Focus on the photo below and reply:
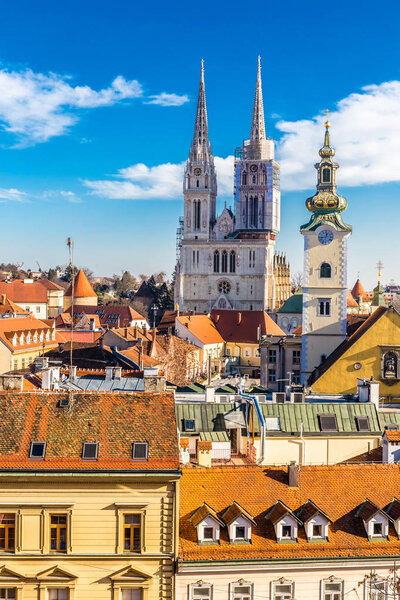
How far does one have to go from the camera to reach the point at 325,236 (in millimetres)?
49938

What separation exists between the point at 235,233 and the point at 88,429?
122133 millimetres

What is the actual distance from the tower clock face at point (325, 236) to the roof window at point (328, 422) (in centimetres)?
2188

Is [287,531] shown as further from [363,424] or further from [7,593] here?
[363,424]

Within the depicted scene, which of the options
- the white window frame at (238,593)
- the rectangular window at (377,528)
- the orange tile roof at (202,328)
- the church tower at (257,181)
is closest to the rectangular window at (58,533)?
the white window frame at (238,593)

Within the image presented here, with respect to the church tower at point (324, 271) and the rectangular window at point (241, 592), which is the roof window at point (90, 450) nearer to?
the rectangular window at point (241, 592)

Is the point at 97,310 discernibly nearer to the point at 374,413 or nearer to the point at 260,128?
the point at 260,128

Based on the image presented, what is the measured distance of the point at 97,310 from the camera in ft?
427

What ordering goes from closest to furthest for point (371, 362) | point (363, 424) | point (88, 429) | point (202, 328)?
point (88, 429)
point (363, 424)
point (371, 362)
point (202, 328)

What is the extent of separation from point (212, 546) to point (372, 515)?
4321 millimetres

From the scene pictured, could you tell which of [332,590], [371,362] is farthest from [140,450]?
[371,362]

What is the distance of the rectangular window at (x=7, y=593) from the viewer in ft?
66.4

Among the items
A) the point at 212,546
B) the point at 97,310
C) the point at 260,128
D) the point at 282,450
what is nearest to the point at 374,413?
the point at 282,450

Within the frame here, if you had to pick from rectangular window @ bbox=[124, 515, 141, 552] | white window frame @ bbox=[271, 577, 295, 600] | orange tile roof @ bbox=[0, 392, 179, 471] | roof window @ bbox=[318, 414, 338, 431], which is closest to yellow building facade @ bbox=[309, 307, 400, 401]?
roof window @ bbox=[318, 414, 338, 431]

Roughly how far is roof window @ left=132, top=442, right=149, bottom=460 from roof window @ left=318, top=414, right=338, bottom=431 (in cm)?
1030
